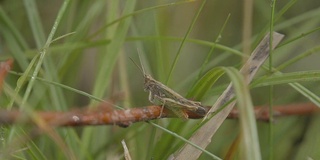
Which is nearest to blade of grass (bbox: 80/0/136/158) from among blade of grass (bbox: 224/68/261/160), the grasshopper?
the grasshopper

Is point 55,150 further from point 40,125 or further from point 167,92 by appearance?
point 40,125

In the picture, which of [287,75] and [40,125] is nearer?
[40,125]

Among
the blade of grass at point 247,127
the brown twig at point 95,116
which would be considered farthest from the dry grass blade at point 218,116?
the blade of grass at point 247,127

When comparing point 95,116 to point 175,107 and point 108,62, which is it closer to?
point 175,107

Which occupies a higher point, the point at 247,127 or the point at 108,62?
the point at 108,62

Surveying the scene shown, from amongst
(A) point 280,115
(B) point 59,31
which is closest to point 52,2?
(B) point 59,31

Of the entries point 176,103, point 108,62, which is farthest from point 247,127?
point 108,62

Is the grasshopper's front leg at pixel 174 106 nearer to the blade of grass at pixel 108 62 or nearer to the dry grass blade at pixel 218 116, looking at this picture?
the dry grass blade at pixel 218 116
